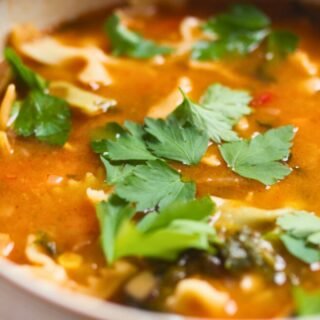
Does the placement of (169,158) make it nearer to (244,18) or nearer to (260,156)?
(260,156)

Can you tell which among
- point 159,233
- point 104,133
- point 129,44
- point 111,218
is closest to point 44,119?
point 104,133

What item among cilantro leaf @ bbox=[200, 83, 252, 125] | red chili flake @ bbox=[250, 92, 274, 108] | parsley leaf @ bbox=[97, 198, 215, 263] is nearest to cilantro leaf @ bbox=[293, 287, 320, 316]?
parsley leaf @ bbox=[97, 198, 215, 263]

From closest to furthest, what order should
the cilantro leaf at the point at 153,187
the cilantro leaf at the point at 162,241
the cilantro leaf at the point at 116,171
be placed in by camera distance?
the cilantro leaf at the point at 162,241 < the cilantro leaf at the point at 153,187 < the cilantro leaf at the point at 116,171

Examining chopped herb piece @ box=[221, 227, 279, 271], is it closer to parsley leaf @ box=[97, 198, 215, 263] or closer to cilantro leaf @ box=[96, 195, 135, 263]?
parsley leaf @ box=[97, 198, 215, 263]

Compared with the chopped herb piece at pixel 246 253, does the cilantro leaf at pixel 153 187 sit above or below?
above

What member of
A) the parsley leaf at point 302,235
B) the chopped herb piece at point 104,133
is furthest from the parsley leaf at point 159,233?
the chopped herb piece at point 104,133

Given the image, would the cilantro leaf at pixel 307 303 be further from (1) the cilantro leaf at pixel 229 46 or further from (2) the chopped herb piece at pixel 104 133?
(1) the cilantro leaf at pixel 229 46
